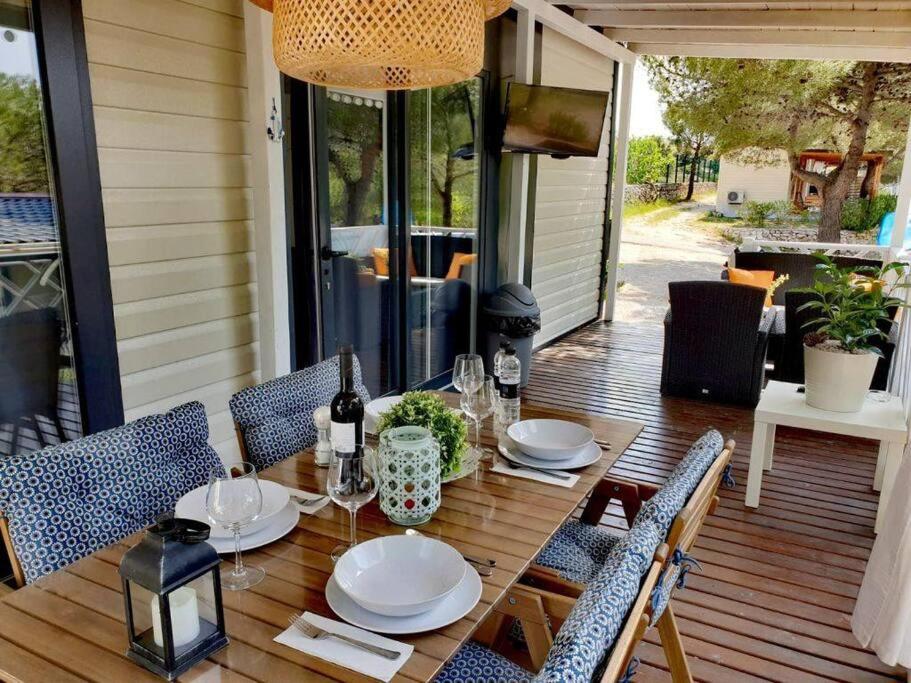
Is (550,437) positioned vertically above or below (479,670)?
above

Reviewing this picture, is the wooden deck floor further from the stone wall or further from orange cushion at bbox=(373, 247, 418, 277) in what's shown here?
the stone wall

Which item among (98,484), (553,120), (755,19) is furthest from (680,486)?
(755,19)

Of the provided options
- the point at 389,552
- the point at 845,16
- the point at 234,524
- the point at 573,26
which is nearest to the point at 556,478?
the point at 389,552

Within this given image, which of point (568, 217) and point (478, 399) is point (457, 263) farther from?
point (478, 399)

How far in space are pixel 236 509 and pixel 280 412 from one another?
0.85 metres

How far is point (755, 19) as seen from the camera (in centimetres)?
588

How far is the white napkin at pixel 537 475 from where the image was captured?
1.94 meters

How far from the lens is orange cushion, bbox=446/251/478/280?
506 cm

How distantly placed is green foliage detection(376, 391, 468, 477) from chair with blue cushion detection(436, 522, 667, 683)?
389 mm

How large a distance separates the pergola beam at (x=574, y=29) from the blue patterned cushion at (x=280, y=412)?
12.2 ft

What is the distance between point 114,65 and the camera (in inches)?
100.0

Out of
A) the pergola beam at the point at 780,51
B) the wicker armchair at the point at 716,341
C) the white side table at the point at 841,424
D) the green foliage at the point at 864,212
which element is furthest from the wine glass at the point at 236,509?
the green foliage at the point at 864,212

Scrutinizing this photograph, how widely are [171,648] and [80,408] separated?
67.1 inches

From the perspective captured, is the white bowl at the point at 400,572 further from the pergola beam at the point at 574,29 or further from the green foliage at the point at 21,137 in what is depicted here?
the pergola beam at the point at 574,29
